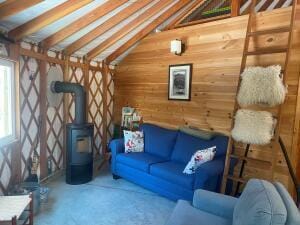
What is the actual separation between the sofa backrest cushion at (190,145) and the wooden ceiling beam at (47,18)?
2.20m

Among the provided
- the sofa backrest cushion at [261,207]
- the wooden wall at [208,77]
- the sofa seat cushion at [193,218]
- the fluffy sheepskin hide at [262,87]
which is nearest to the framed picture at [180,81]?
the wooden wall at [208,77]

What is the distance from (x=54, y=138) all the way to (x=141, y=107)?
1.64 m

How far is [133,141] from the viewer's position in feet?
13.2

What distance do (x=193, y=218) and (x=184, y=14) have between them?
10.3ft

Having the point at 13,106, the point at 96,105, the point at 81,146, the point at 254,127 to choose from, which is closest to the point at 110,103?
the point at 96,105

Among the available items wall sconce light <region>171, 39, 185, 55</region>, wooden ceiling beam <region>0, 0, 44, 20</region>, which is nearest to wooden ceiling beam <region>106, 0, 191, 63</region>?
wall sconce light <region>171, 39, 185, 55</region>

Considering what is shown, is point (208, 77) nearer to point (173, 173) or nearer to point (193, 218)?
point (173, 173)

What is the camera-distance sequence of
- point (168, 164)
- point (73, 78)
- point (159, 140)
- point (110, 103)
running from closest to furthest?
point (168, 164) < point (159, 140) < point (73, 78) < point (110, 103)

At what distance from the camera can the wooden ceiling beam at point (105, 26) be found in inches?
125

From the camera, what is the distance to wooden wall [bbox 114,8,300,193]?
2900mm

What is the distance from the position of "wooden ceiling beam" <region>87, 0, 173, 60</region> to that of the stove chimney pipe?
2.90 ft

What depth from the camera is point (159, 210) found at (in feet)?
9.80

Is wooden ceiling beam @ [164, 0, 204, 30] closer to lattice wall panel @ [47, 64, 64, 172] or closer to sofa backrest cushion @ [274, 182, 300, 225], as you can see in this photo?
lattice wall panel @ [47, 64, 64, 172]

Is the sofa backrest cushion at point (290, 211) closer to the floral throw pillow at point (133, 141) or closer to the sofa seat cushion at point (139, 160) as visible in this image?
the sofa seat cushion at point (139, 160)
